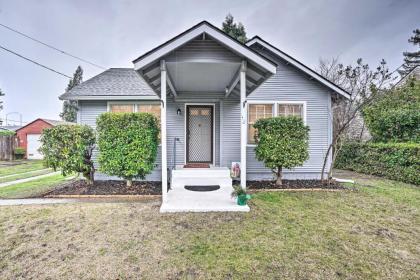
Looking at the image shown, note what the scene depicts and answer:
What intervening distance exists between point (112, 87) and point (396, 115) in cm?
1290

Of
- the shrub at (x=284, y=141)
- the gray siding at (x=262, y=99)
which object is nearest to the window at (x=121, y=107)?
the gray siding at (x=262, y=99)

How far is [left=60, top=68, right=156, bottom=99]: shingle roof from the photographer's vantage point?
24.3ft

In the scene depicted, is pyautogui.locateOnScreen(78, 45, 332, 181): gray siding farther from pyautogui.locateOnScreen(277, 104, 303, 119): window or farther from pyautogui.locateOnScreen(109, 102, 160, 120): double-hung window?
pyautogui.locateOnScreen(109, 102, 160, 120): double-hung window

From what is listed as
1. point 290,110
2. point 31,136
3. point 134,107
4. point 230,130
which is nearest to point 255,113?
point 230,130

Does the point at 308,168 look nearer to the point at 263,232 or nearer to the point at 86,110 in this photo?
the point at 263,232

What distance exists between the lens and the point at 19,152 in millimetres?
17953

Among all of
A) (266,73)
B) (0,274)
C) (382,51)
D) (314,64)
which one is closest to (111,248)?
(0,274)

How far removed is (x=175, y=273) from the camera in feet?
8.11

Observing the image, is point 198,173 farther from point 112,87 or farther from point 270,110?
point 112,87

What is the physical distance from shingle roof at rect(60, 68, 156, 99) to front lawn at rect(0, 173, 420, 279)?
4073mm

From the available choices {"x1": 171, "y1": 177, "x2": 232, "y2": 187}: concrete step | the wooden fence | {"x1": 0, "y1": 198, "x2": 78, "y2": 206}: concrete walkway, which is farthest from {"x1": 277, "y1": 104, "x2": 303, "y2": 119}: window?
the wooden fence

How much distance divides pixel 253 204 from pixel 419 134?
30.4 ft

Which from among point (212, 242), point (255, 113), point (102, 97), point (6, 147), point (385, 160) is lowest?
point (212, 242)

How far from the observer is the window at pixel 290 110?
794 centimetres
